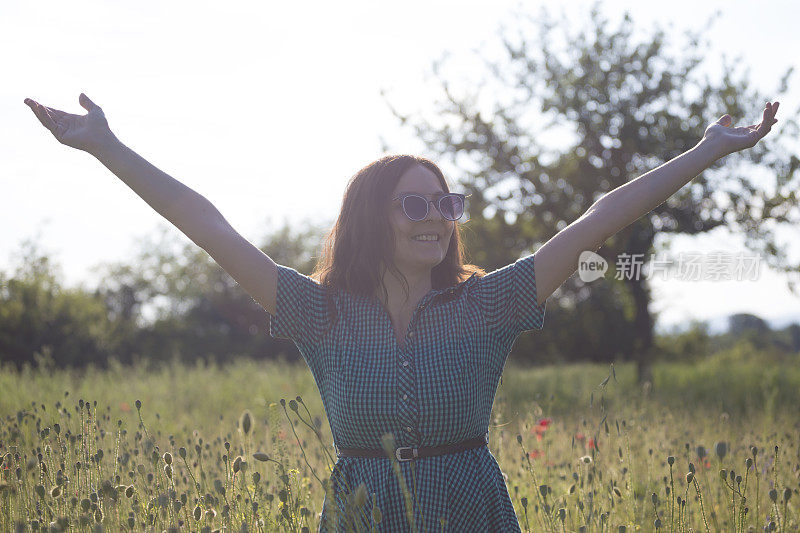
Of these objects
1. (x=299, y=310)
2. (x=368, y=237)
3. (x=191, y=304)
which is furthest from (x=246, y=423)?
(x=191, y=304)

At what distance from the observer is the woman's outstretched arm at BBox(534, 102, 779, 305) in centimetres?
Answer: 233

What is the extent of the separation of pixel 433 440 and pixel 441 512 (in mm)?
229

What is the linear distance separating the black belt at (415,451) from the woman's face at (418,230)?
627 millimetres

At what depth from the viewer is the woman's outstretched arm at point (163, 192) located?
227 centimetres

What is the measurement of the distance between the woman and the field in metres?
0.14

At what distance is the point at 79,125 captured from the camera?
2330mm

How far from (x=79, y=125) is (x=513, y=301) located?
155cm

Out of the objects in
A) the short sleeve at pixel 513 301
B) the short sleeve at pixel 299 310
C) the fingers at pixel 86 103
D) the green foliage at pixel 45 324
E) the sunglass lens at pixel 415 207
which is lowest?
the green foliage at pixel 45 324

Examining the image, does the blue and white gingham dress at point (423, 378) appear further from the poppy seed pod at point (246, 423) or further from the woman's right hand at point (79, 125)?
the woman's right hand at point (79, 125)

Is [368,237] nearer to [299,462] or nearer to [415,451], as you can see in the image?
[415,451]

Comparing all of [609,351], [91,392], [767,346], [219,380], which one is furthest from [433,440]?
[767,346]

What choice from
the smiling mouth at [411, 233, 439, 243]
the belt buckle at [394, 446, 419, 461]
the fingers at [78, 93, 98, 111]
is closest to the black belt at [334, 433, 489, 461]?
the belt buckle at [394, 446, 419, 461]

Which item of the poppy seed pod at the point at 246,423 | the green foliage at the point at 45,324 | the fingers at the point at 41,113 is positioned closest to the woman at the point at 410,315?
the fingers at the point at 41,113

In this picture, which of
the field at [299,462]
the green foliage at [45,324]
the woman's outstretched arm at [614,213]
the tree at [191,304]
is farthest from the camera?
the tree at [191,304]
